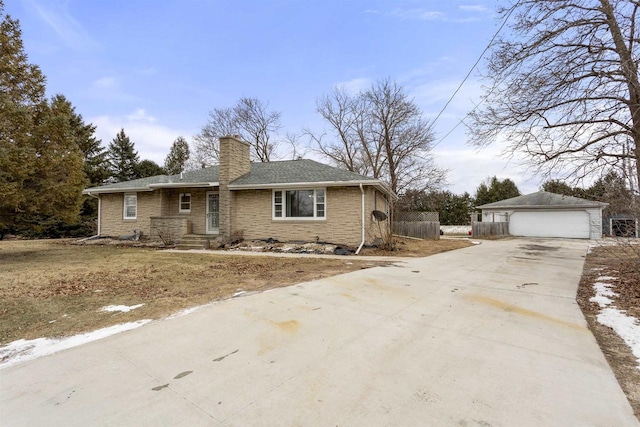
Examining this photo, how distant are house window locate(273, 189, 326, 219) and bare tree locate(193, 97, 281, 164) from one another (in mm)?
18916

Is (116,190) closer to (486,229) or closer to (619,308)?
(619,308)

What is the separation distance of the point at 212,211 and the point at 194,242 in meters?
1.88

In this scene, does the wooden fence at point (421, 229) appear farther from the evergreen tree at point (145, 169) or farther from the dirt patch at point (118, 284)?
the evergreen tree at point (145, 169)

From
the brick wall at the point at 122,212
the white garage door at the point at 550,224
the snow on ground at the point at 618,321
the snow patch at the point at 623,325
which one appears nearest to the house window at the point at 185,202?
the brick wall at the point at 122,212

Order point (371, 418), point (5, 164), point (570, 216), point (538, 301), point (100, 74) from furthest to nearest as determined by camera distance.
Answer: point (570, 216) → point (100, 74) → point (5, 164) → point (538, 301) → point (371, 418)

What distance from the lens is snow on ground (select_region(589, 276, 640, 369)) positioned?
3701mm

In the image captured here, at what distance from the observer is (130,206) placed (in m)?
16.4

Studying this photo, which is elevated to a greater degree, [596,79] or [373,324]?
[596,79]

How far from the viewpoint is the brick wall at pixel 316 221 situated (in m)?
13.0

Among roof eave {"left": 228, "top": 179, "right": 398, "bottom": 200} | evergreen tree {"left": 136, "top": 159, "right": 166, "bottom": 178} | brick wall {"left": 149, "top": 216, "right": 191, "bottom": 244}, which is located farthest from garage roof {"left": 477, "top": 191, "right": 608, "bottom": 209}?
evergreen tree {"left": 136, "top": 159, "right": 166, "bottom": 178}

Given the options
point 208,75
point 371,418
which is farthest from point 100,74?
A: point 371,418

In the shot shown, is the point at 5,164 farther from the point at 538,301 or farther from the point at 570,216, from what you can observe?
the point at 570,216

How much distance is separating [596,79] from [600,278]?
16.1 feet

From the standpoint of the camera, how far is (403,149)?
90.2 ft
